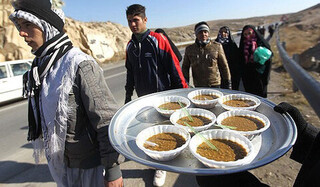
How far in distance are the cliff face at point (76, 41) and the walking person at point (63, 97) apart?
15.2 metres

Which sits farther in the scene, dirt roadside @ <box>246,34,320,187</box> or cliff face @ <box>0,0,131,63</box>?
cliff face @ <box>0,0,131,63</box>

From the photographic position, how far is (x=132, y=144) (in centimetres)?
148

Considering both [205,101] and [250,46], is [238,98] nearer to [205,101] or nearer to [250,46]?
[205,101]

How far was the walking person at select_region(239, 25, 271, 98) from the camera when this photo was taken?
4.31 meters

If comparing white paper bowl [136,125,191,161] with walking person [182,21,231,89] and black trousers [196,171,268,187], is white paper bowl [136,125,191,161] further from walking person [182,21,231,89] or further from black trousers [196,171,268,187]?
walking person [182,21,231,89]

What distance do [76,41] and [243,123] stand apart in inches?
772

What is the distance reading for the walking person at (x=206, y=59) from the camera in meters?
3.56

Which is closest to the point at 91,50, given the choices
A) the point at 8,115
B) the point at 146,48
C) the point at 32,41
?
the point at 8,115

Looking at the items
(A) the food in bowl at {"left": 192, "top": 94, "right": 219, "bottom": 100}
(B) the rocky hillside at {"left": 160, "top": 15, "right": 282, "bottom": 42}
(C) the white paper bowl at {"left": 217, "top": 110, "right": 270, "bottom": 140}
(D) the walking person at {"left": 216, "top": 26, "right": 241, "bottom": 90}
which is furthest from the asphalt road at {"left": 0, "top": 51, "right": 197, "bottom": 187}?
(B) the rocky hillside at {"left": 160, "top": 15, "right": 282, "bottom": 42}

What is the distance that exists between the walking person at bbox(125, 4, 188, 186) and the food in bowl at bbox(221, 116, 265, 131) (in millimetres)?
1326

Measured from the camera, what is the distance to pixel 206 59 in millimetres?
3596

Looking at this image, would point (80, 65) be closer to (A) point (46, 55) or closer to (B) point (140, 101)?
(A) point (46, 55)

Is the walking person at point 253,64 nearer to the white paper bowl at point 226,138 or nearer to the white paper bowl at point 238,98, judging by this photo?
the white paper bowl at point 238,98

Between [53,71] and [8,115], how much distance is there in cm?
598
